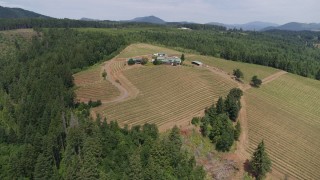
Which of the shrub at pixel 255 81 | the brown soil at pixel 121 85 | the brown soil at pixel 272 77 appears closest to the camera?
the brown soil at pixel 121 85

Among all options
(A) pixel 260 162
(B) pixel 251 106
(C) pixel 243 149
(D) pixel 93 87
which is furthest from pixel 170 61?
(A) pixel 260 162

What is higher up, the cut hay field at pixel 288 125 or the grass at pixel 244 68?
the grass at pixel 244 68

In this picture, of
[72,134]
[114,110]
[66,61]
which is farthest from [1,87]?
[72,134]

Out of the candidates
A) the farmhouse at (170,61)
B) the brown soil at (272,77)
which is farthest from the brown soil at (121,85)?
the brown soil at (272,77)

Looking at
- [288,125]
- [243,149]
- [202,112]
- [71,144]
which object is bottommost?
[243,149]

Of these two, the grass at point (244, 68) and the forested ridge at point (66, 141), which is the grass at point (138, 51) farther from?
the forested ridge at point (66, 141)

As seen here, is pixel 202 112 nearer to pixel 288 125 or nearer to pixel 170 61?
pixel 288 125

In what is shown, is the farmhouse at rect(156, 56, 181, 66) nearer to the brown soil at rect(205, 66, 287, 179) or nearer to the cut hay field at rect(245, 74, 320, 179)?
the brown soil at rect(205, 66, 287, 179)
